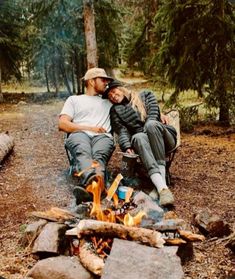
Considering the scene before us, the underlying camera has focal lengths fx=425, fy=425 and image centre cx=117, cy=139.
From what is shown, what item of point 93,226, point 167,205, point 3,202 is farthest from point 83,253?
point 3,202

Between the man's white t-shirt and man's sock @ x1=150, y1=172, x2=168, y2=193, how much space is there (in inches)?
39.6

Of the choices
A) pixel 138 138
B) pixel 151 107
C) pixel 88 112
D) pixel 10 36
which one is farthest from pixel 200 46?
pixel 10 36

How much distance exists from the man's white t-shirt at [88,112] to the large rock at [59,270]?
2468mm

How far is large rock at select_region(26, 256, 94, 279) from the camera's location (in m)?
3.19

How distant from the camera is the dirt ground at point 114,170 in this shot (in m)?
3.61

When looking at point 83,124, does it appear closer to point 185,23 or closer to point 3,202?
point 3,202

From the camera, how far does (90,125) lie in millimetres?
5551

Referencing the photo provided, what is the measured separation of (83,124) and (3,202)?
4.58ft

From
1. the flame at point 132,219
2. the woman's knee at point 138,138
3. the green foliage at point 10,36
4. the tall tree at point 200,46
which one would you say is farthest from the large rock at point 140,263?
the green foliage at point 10,36

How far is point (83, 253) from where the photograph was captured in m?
3.37

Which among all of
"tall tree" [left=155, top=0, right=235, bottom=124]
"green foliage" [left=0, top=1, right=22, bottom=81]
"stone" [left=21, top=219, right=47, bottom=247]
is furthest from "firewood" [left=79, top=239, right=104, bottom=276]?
"green foliage" [left=0, top=1, right=22, bottom=81]

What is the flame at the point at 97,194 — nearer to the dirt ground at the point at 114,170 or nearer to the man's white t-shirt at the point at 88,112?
the dirt ground at the point at 114,170

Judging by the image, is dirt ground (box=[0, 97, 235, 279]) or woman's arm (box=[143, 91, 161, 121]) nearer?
dirt ground (box=[0, 97, 235, 279])

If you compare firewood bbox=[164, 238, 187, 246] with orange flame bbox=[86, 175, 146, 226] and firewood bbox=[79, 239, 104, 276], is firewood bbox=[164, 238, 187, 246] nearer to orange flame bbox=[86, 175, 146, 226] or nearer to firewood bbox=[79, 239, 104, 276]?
orange flame bbox=[86, 175, 146, 226]
